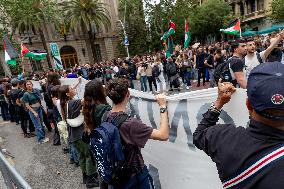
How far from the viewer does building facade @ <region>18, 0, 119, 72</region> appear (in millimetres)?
39000

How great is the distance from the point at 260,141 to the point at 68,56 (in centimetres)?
4385

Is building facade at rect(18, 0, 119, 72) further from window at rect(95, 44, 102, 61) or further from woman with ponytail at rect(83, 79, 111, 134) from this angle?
woman with ponytail at rect(83, 79, 111, 134)

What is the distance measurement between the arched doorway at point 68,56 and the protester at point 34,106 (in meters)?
36.4

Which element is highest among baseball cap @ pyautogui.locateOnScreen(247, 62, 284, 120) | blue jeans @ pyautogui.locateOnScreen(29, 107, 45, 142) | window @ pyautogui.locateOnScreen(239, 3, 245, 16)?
window @ pyautogui.locateOnScreen(239, 3, 245, 16)

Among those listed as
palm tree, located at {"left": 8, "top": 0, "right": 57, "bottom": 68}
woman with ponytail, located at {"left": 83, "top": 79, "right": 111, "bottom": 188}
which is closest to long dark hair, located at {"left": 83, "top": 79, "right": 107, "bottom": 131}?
woman with ponytail, located at {"left": 83, "top": 79, "right": 111, "bottom": 188}

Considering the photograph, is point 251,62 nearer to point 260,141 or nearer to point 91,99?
point 91,99

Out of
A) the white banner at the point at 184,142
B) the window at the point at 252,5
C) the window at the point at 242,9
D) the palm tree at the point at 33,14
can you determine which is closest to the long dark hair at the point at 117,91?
the white banner at the point at 184,142

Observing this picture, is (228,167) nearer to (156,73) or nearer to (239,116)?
(239,116)

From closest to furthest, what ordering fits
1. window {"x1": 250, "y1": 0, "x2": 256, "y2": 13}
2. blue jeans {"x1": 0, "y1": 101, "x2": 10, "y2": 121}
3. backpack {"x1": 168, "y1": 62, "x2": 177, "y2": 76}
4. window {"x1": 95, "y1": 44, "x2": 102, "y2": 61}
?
blue jeans {"x1": 0, "y1": 101, "x2": 10, "y2": 121}, backpack {"x1": 168, "y1": 62, "x2": 177, "y2": 76}, window {"x1": 95, "y1": 44, "x2": 102, "y2": 61}, window {"x1": 250, "y1": 0, "x2": 256, "y2": 13}

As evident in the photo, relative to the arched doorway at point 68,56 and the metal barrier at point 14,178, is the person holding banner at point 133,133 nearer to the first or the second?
the metal barrier at point 14,178

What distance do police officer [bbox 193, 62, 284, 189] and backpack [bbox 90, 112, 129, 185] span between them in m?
1.17

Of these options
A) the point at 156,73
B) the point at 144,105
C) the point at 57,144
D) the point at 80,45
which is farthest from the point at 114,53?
the point at 144,105

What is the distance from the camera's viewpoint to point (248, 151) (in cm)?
138

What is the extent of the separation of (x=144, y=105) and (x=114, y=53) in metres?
43.4
